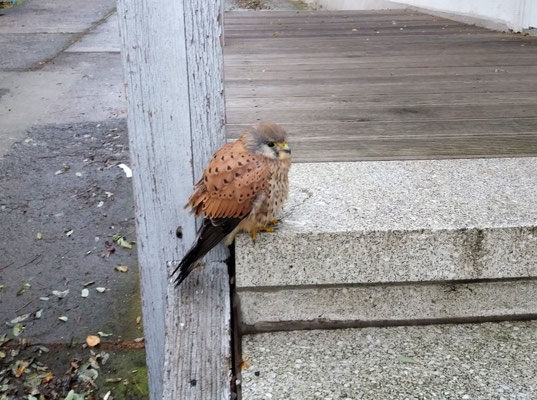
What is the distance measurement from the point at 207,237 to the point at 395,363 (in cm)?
64

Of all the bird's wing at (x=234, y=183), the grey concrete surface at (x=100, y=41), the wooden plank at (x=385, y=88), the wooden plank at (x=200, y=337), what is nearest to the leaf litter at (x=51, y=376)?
the wooden plank at (x=200, y=337)

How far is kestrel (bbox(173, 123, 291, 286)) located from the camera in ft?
5.49

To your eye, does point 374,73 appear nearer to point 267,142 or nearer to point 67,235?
point 67,235

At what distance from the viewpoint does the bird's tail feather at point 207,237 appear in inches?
66.9

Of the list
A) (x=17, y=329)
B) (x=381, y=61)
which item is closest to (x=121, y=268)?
(x=17, y=329)

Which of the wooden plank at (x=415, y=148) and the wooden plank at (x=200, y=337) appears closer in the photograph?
the wooden plank at (x=200, y=337)

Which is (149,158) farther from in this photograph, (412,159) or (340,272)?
(412,159)

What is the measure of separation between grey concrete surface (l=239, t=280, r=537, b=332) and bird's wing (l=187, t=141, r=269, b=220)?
274mm

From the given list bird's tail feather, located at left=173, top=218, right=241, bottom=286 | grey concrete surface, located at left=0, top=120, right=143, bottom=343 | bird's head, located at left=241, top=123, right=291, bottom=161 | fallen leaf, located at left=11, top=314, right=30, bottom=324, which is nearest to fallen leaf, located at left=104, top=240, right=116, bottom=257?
grey concrete surface, located at left=0, top=120, right=143, bottom=343

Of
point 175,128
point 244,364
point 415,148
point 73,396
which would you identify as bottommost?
point 73,396

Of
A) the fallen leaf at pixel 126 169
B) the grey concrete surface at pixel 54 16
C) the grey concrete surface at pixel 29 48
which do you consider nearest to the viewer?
the fallen leaf at pixel 126 169

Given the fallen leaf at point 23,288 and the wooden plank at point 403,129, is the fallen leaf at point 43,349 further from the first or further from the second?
the wooden plank at point 403,129

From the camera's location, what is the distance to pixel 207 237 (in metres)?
1.74

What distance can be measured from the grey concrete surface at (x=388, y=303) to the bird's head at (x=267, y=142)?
15.9 inches
